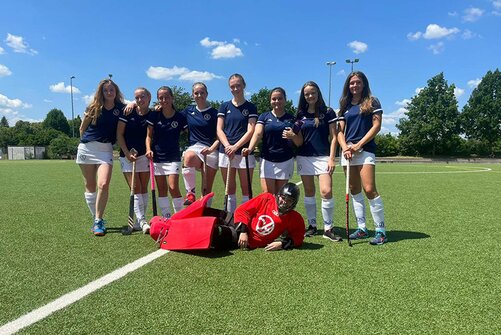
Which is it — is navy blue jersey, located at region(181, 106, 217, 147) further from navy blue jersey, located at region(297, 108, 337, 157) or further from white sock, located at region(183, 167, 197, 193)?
navy blue jersey, located at region(297, 108, 337, 157)

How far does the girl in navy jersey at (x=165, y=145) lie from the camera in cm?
587

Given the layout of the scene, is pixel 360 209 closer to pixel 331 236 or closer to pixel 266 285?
pixel 331 236

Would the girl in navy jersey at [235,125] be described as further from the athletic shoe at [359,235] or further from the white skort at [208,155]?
the athletic shoe at [359,235]

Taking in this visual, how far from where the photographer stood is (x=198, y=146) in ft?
19.5

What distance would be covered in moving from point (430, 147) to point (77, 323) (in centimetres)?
6680

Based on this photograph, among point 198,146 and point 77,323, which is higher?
point 198,146

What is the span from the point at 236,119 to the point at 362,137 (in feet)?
6.25

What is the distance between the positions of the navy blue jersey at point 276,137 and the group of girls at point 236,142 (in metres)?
0.01

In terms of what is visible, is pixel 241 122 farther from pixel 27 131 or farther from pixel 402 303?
pixel 27 131

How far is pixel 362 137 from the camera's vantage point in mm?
5168

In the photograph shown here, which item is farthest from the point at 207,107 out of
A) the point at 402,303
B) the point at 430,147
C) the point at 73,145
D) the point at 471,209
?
the point at 73,145

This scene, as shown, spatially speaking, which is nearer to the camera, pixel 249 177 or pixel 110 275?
pixel 110 275

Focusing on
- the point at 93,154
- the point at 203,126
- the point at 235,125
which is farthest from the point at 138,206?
the point at 235,125

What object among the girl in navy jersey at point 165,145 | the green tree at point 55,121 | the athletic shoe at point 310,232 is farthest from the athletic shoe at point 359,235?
the green tree at point 55,121
